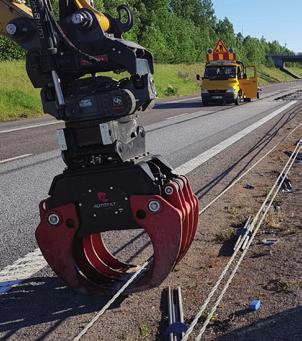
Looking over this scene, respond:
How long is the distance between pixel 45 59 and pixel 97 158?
72cm

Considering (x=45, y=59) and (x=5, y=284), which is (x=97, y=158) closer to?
(x=45, y=59)

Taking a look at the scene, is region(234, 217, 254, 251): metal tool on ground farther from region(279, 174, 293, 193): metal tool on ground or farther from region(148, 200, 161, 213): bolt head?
region(279, 174, 293, 193): metal tool on ground

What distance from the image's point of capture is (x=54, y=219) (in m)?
3.65

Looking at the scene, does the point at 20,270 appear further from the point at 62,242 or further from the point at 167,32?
the point at 167,32

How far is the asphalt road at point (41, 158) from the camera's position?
4.98 meters

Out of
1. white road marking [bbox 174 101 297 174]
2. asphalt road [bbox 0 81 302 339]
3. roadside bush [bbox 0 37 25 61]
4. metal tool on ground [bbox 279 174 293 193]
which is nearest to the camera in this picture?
asphalt road [bbox 0 81 302 339]

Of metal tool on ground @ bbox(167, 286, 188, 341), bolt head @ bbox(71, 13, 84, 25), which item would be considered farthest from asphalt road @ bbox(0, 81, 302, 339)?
bolt head @ bbox(71, 13, 84, 25)

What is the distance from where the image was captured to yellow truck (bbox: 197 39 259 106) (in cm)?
2630

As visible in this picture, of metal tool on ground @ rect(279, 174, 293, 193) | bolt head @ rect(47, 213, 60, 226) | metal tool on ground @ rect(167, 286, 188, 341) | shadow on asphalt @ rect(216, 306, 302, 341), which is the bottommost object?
metal tool on ground @ rect(279, 174, 293, 193)

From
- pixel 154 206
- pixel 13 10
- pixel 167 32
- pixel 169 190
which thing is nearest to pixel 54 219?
pixel 154 206

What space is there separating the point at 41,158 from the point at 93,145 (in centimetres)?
707

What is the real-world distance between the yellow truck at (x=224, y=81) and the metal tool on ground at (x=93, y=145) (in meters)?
23.0

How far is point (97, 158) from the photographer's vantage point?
3645mm

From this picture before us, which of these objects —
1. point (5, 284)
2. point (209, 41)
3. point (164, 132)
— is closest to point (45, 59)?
point (5, 284)
